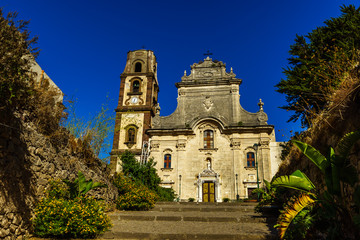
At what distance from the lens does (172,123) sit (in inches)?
1003

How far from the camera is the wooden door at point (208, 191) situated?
2188cm

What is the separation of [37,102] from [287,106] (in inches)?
540

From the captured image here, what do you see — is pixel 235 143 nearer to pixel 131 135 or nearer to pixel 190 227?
pixel 131 135

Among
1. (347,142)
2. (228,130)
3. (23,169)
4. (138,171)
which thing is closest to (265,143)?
(228,130)

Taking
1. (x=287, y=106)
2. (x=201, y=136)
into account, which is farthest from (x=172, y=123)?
(x=287, y=106)

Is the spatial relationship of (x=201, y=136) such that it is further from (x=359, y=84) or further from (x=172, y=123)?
(x=359, y=84)

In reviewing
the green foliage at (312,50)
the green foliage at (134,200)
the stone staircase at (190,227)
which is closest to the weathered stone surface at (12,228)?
the stone staircase at (190,227)

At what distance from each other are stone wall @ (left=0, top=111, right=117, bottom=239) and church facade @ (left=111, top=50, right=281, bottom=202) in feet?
49.7

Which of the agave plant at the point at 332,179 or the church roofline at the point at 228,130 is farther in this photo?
the church roofline at the point at 228,130

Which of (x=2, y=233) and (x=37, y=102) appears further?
(x=37, y=102)

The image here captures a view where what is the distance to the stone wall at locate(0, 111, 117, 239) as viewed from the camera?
5.55m

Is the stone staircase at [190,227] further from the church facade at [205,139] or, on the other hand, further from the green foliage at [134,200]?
the church facade at [205,139]

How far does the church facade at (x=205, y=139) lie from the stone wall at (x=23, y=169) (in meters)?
15.1

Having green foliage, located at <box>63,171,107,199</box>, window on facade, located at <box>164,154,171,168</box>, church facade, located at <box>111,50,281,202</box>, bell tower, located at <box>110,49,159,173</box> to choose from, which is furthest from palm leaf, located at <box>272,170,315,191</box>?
bell tower, located at <box>110,49,159,173</box>
